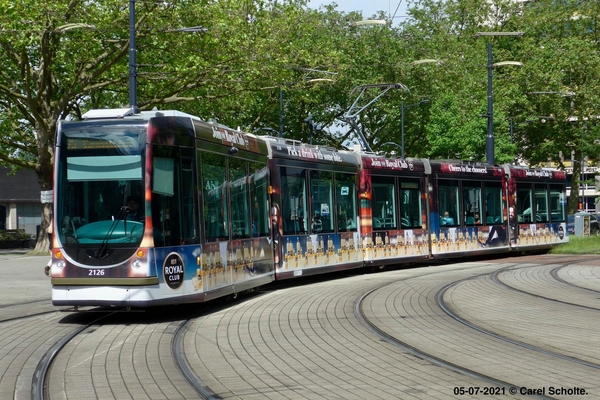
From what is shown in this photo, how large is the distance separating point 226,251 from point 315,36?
3931cm

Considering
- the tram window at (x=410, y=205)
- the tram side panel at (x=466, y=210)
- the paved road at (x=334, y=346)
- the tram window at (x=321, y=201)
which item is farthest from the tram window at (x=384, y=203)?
the paved road at (x=334, y=346)

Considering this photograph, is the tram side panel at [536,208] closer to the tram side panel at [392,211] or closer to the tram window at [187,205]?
the tram side panel at [392,211]

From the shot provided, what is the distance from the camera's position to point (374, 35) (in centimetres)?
5456

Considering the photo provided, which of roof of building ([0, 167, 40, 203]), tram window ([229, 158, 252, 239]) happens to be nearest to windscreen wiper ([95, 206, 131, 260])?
tram window ([229, 158, 252, 239])

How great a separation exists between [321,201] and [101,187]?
809 cm

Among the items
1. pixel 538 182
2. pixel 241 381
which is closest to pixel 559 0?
pixel 538 182

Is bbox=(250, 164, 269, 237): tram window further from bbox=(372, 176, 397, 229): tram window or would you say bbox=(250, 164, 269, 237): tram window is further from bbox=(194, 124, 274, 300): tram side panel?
bbox=(372, 176, 397, 229): tram window

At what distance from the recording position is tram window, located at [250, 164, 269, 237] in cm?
1662

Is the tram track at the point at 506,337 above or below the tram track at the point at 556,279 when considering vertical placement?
below

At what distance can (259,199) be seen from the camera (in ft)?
56.0

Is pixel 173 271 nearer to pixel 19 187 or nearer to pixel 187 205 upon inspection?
pixel 187 205

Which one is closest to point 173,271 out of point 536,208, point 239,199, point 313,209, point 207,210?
point 207,210

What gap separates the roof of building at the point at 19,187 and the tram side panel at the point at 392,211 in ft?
133

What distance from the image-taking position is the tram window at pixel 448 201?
25.5 meters
